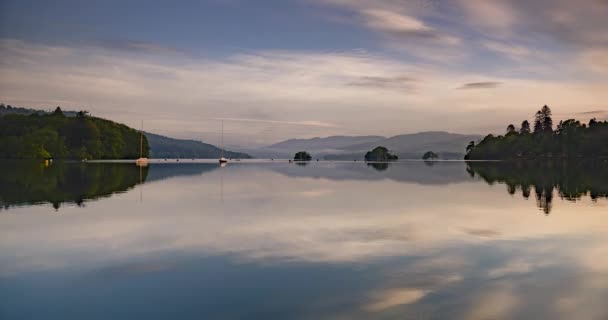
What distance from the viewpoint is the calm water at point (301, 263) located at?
465 inches

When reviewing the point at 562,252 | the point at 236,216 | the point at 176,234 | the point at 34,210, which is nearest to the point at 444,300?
the point at 562,252

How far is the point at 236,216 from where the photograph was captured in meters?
29.1

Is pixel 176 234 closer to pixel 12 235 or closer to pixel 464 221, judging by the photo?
pixel 12 235

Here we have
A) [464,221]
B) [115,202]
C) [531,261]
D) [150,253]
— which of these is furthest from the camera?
[115,202]

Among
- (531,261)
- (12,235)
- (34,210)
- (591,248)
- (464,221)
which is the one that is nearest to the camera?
(531,261)

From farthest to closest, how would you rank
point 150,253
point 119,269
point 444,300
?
1. point 150,253
2. point 119,269
3. point 444,300

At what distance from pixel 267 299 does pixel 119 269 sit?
248 inches

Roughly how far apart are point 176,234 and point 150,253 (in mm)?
4316

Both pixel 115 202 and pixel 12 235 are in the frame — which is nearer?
pixel 12 235

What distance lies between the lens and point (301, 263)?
655 inches

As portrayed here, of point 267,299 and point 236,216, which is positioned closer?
point 267,299

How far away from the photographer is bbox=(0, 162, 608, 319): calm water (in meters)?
11.8

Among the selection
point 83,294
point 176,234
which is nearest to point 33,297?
point 83,294

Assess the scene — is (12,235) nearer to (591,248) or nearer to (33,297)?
(33,297)
